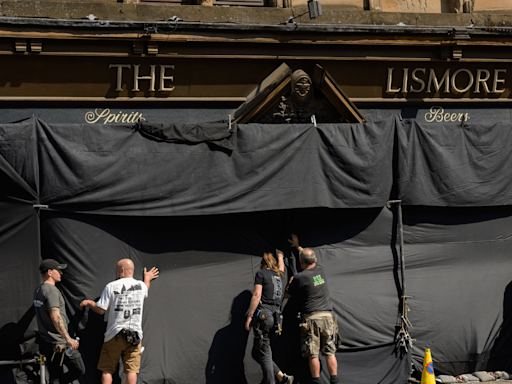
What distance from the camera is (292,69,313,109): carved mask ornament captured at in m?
9.13

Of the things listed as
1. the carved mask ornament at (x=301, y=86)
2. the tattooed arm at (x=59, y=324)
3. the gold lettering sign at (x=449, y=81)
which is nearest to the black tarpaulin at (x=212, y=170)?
the tattooed arm at (x=59, y=324)

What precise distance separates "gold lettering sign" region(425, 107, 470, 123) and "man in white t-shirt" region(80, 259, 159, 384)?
6.15 metres

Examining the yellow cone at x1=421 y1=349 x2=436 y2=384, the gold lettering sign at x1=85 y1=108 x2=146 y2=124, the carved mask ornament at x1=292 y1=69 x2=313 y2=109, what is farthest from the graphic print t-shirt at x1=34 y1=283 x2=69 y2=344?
the carved mask ornament at x1=292 y1=69 x2=313 y2=109

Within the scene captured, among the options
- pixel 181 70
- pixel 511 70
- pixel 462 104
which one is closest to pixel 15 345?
pixel 181 70

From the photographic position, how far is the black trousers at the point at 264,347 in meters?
6.99

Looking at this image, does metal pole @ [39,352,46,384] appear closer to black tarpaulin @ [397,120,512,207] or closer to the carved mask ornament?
black tarpaulin @ [397,120,512,207]

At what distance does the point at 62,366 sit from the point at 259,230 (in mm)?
2920

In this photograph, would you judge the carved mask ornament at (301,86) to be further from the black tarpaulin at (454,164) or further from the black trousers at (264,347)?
the black trousers at (264,347)

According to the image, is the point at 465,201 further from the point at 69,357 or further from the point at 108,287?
the point at 69,357

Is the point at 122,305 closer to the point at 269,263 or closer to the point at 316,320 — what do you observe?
the point at 269,263

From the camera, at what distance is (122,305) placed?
6.49 m

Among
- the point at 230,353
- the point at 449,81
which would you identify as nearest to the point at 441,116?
the point at 449,81

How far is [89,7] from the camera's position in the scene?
8836 millimetres

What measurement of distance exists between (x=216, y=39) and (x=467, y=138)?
414cm
